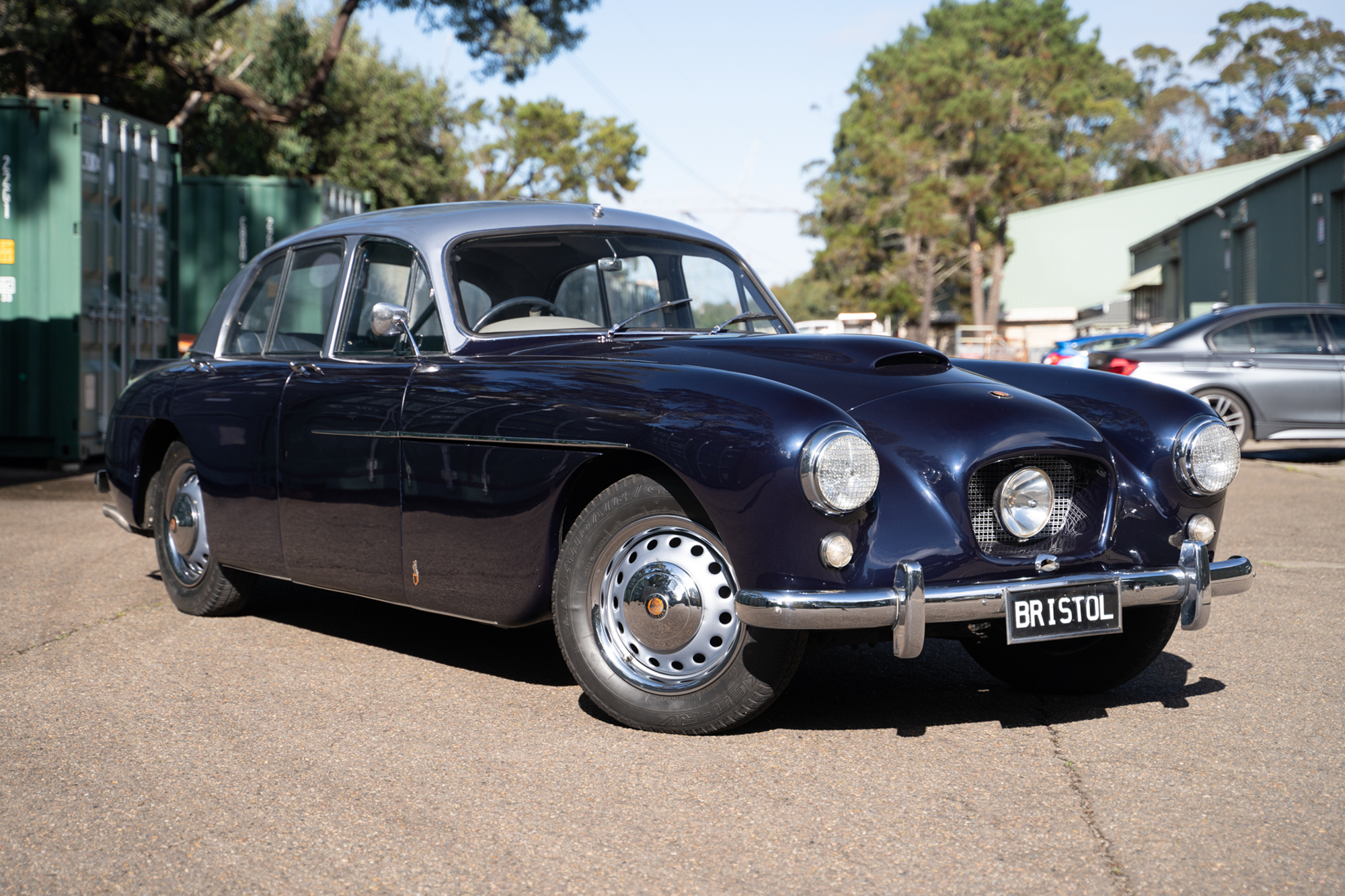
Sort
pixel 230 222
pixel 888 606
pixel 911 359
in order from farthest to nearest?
pixel 230 222, pixel 911 359, pixel 888 606

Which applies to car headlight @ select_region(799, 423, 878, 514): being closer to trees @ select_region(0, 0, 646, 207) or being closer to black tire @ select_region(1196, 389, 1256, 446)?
black tire @ select_region(1196, 389, 1256, 446)

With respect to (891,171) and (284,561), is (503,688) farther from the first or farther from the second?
(891,171)

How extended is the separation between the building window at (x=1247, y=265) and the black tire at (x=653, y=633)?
28.6 m

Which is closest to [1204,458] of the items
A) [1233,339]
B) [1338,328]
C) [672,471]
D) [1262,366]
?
[672,471]

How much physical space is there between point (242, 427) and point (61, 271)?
25.8 feet

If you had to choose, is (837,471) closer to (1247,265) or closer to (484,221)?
(484,221)

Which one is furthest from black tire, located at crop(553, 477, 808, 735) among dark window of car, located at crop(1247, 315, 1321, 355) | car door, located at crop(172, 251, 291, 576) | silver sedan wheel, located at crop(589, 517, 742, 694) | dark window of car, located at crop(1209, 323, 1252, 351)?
dark window of car, located at crop(1247, 315, 1321, 355)

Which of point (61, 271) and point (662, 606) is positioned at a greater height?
point (61, 271)

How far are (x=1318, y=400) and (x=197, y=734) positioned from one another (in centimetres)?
1139

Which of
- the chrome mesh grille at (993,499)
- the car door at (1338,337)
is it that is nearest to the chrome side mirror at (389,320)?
the chrome mesh grille at (993,499)

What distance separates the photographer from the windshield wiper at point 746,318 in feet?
16.6

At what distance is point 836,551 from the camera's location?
135 inches

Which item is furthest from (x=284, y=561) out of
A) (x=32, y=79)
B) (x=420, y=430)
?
(x=32, y=79)

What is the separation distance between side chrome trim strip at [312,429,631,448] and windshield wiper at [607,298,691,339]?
78cm
